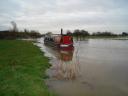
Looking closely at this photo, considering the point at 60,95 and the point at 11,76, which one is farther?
the point at 11,76

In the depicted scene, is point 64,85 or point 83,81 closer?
point 64,85

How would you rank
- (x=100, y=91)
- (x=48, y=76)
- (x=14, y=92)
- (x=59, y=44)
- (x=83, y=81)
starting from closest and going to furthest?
(x=14, y=92) → (x=100, y=91) → (x=83, y=81) → (x=48, y=76) → (x=59, y=44)

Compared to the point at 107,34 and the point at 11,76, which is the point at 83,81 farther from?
the point at 107,34

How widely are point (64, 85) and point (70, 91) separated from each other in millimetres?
1120

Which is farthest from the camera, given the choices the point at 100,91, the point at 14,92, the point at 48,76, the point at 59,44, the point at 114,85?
the point at 59,44

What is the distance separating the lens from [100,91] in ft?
30.2

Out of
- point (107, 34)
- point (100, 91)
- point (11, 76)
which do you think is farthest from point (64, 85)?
point (107, 34)

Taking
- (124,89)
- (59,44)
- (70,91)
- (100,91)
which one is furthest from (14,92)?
(59,44)

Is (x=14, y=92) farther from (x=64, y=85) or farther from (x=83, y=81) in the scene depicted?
(x=83, y=81)

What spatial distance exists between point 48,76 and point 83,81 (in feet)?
7.99

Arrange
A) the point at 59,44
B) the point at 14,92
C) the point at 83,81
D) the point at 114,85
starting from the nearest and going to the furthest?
the point at 14,92, the point at 114,85, the point at 83,81, the point at 59,44

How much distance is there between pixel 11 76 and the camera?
1038cm

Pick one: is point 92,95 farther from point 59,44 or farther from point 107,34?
point 107,34

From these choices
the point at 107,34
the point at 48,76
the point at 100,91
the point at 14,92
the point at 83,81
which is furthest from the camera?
the point at 107,34
